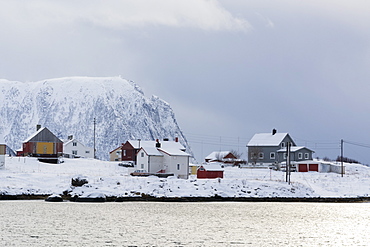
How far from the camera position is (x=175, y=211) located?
43.6 meters

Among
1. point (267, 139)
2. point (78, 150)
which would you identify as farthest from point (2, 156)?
point (78, 150)

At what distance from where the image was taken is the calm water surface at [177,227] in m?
26.1

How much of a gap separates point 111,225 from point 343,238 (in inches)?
505

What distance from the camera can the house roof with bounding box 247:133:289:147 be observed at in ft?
422

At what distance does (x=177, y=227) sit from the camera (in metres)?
32.0

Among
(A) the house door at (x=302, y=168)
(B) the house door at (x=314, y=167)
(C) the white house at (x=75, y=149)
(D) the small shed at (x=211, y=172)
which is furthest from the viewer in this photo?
(C) the white house at (x=75, y=149)

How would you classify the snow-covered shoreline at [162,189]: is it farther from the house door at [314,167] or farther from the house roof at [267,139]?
the house roof at [267,139]

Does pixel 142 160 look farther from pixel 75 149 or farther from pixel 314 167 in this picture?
pixel 75 149

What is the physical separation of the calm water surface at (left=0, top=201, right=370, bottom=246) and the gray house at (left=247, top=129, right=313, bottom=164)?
266 ft

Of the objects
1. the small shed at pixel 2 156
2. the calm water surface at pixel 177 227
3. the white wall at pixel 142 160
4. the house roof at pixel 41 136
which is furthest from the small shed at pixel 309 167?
the calm water surface at pixel 177 227

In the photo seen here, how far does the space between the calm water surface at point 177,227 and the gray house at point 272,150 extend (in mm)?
81086

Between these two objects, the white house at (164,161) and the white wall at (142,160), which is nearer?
the white house at (164,161)

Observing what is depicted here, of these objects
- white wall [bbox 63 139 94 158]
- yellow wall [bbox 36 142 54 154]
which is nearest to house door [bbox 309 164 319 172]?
yellow wall [bbox 36 142 54 154]

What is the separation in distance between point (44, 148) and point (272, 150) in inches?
1987
